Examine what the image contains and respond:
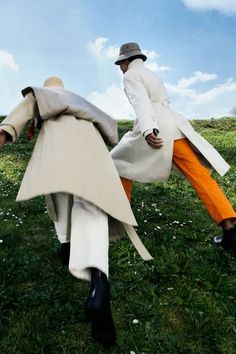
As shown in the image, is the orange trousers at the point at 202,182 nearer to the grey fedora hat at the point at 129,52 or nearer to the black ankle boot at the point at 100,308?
the grey fedora hat at the point at 129,52

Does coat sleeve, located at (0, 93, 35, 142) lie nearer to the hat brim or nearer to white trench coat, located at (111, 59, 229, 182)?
white trench coat, located at (111, 59, 229, 182)

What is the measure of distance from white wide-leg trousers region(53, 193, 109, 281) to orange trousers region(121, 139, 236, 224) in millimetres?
2062

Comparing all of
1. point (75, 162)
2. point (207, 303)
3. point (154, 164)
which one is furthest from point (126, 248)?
point (75, 162)

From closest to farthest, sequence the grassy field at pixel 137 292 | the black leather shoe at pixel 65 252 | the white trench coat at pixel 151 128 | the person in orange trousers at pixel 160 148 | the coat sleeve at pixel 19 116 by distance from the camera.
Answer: the grassy field at pixel 137 292
the coat sleeve at pixel 19 116
the black leather shoe at pixel 65 252
the person in orange trousers at pixel 160 148
the white trench coat at pixel 151 128

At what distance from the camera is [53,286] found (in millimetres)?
4754

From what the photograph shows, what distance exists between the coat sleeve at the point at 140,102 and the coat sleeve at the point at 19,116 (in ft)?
6.03

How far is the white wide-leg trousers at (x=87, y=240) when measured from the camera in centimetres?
339

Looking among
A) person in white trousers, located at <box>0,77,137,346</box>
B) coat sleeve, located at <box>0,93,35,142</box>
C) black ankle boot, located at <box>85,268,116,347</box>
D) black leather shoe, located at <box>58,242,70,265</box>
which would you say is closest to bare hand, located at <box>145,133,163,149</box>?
person in white trousers, located at <box>0,77,137,346</box>

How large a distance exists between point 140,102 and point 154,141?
0.56 metres

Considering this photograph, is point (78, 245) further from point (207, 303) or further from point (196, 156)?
point (196, 156)

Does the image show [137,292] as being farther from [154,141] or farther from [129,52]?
[129,52]

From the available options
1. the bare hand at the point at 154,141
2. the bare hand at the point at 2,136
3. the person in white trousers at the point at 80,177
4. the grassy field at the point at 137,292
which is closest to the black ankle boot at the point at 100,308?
the person in white trousers at the point at 80,177

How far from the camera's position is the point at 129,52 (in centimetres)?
601

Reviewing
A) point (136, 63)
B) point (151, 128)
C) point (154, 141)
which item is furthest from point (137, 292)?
point (136, 63)
